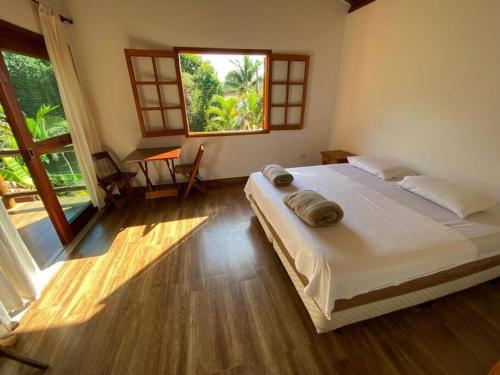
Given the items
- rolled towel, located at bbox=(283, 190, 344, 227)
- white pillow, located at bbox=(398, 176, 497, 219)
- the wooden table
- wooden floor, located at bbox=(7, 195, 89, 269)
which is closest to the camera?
rolled towel, located at bbox=(283, 190, 344, 227)

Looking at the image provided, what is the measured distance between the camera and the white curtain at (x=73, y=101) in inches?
83.3

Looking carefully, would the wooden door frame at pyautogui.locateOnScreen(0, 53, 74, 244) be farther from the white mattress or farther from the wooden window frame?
the white mattress

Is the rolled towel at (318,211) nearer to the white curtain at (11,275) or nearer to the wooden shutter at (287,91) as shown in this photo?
the white curtain at (11,275)

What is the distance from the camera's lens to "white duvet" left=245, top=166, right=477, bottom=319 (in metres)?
1.15

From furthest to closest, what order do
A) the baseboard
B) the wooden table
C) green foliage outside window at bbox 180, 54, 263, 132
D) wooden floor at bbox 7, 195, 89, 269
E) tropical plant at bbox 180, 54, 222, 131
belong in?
1. tropical plant at bbox 180, 54, 222, 131
2. green foliage outside window at bbox 180, 54, 263, 132
3. the baseboard
4. the wooden table
5. wooden floor at bbox 7, 195, 89, 269

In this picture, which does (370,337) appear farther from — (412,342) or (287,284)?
(287,284)

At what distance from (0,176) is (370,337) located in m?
3.80

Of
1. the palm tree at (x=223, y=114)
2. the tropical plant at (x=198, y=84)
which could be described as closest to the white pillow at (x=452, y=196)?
the palm tree at (x=223, y=114)

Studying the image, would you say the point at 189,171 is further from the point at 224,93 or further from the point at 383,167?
the point at 224,93

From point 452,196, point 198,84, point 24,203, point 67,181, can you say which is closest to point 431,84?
point 452,196

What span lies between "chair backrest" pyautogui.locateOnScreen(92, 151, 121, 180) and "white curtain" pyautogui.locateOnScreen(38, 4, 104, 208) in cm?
10

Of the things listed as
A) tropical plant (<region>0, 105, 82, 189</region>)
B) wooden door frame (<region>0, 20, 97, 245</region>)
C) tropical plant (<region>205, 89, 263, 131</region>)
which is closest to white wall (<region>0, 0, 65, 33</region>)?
wooden door frame (<region>0, 20, 97, 245</region>)

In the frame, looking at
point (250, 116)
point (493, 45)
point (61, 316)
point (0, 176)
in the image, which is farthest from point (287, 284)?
point (250, 116)

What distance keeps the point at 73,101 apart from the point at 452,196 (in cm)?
378
